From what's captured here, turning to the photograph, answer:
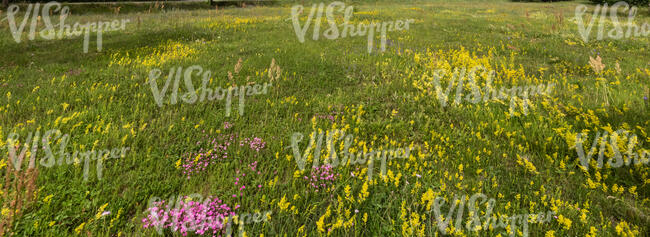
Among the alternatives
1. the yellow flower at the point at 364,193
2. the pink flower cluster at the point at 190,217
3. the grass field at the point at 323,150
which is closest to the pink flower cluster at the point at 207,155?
the grass field at the point at 323,150

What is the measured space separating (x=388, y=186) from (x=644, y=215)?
226 cm

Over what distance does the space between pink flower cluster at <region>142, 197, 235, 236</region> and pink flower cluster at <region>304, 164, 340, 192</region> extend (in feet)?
2.88

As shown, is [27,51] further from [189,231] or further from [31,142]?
[189,231]

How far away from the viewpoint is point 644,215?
2320 mm

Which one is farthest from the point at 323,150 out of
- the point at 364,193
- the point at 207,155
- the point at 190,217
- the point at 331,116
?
→ the point at 190,217

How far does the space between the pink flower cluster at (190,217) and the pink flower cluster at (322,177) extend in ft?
2.88

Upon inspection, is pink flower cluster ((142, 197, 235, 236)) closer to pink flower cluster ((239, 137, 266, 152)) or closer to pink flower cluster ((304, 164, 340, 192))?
pink flower cluster ((304, 164, 340, 192))

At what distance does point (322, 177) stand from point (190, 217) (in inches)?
53.5

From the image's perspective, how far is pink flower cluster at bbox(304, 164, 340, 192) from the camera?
2822 millimetres

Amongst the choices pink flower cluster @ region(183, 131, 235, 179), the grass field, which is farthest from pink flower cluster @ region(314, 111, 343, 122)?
pink flower cluster @ region(183, 131, 235, 179)

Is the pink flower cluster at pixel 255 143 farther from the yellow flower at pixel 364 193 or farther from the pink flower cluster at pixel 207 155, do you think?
the yellow flower at pixel 364 193

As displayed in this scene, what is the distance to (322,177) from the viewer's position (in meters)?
2.94

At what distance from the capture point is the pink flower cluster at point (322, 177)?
2.82 metres

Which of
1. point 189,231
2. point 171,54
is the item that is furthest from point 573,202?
point 171,54
